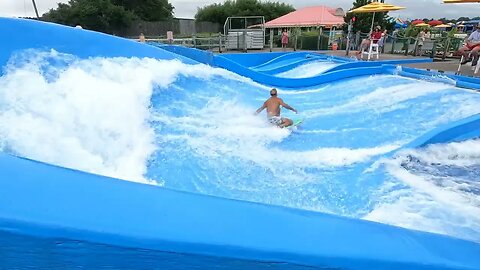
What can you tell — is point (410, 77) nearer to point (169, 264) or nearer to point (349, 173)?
point (349, 173)

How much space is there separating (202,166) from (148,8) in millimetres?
40264

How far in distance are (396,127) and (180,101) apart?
3360 mm

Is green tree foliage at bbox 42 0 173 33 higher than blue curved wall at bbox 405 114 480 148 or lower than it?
higher

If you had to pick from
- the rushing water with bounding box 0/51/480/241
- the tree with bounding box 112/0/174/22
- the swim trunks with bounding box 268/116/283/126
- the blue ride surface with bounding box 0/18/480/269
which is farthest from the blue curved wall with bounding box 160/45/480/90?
the tree with bounding box 112/0/174/22

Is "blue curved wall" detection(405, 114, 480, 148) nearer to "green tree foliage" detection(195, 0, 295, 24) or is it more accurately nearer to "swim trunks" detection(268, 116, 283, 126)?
"swim trunks" detection(268, 116, 283, 126)

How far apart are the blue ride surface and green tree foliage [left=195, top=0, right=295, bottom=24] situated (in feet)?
116

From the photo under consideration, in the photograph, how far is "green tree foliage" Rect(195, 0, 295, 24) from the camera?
141 ft

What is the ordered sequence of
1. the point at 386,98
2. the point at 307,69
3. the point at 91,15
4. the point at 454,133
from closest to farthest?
the point at 454,133
the point at 386,98
the point at 307,69
the point at 91,15

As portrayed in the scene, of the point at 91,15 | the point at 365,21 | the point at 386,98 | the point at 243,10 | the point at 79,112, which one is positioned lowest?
the point at 386,98

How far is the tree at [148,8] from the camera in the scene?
38906 millimetres

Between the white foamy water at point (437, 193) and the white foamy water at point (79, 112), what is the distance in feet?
7.20

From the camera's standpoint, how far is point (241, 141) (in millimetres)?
4699

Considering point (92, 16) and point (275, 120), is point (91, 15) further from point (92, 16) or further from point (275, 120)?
point (275, 120)

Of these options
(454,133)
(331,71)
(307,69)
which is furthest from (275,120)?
(307,69)
